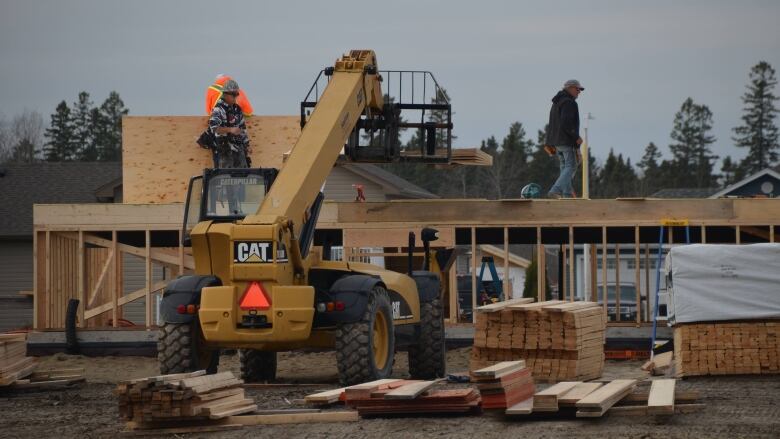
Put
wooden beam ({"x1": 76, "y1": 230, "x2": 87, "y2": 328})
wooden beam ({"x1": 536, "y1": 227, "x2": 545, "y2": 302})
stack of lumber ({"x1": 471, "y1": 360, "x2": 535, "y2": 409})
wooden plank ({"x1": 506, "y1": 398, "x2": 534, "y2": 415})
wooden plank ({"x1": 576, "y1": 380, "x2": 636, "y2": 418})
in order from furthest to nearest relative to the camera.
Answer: wooden beam ({"x1": 76, "y1": 230, "x2": 87, "y2": 328})
wooden beam ({"x1": 536, "y1": 227, "x2": 545, "y2": 302})
stack of lumber ({"x1": 471, "y1": 360, "x2": 535, "y2": 409})
wooden plank ({"x1": 506, "y1": 398, "x2": 534, "y2": 415})
wooden plank ({"x1": 576, "y1": 380, "x2": 636, "y2": 418})

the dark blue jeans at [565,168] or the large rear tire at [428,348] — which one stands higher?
the dark blue jeans at [565,168]

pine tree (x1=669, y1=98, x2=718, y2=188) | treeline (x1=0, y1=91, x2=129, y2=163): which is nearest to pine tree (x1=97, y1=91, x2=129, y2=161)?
treeline (x1=0, y1=91, x2=129, y2=163)

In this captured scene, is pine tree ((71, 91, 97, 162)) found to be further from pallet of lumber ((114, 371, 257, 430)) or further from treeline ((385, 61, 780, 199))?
pallet of lumber ((114, 371, 257, 430))

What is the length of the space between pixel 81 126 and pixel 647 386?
70.8 meters

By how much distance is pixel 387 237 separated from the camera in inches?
888

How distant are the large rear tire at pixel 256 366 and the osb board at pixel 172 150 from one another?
216 inches

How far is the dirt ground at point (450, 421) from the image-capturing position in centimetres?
1159

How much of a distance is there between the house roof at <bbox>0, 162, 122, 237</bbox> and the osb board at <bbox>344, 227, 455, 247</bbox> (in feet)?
59.6

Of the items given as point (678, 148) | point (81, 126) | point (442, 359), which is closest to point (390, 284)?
point (442, 359)

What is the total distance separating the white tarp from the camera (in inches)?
687

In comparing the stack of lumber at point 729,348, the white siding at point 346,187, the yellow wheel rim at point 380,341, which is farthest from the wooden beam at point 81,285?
the white siding at point 346,187

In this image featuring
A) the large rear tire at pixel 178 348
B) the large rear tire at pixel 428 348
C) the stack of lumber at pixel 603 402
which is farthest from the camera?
the large rear tire at pixel 428 348

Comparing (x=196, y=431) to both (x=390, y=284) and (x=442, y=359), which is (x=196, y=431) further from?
(x=442, y=359)

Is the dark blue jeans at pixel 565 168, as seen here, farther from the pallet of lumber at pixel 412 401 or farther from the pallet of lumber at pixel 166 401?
the pallet of lumber at pixel 166 401
